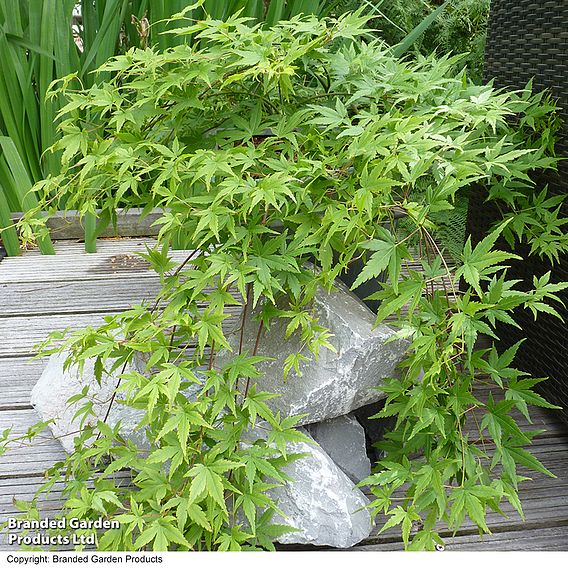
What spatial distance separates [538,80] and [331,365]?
78 centimetres

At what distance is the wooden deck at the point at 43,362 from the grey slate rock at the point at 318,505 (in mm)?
88

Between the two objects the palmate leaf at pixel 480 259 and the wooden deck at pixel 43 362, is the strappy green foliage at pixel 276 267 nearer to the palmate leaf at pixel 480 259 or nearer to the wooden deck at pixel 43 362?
the palmate leaf at pixel 480 259

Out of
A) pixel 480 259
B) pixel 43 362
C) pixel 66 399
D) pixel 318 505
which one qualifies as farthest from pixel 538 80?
pixel 43 362

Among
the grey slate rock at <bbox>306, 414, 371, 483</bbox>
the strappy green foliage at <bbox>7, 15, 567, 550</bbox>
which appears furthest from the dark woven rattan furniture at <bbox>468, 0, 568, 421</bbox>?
the grey slate rock at <bbox>306, 414, 371, 483</bbox>

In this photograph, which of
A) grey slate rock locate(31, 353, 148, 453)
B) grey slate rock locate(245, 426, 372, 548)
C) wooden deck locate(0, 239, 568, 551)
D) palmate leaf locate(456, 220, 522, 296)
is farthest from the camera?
grey slate rock locate(31, 353, 148, 453)

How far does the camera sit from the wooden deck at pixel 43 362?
119cm

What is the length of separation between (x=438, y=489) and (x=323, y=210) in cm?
44

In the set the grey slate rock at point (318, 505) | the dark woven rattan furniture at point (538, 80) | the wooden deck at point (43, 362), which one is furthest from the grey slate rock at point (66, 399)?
the dark woven rattan furniture at point (538, 80)

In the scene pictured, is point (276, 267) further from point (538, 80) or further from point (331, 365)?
point (538, 80)

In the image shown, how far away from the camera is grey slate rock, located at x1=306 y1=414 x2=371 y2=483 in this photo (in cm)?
125

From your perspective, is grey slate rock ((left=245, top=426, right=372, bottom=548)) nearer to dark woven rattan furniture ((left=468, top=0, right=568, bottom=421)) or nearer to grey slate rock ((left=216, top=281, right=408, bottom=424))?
grey slate rock ((left=216, top=281, right=408, bottom=424))

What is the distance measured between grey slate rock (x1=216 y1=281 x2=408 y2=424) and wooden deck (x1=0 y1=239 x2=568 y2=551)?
25 centimetres

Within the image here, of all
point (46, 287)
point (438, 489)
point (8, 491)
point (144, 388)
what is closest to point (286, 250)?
point (144, 388)
